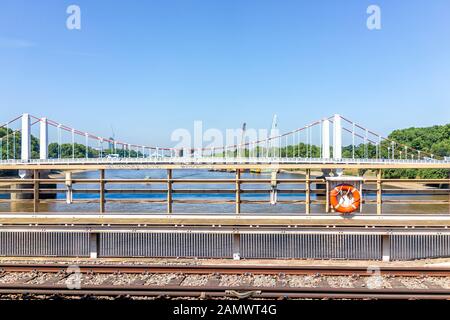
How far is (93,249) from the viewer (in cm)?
952

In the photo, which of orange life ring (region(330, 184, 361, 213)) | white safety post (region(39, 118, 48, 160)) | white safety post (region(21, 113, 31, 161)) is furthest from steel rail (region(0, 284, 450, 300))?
white safety post (region(39, 118, 48, 160))

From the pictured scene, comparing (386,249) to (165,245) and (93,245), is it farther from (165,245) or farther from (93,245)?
(93,245)

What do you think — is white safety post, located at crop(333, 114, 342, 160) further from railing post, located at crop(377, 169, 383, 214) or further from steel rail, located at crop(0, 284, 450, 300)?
steel rail, located at crop(0, 284, 450, 300)

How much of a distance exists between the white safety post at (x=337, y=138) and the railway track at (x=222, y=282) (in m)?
38.9

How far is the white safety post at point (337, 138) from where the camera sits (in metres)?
46.0

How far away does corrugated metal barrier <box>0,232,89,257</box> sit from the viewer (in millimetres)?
9539

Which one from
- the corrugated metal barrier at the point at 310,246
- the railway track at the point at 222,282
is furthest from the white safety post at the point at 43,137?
the corrugated metal barrier at the point at 310,246

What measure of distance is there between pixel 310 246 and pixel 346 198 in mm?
1750

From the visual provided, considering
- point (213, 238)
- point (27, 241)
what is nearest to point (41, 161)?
point (27, 241)

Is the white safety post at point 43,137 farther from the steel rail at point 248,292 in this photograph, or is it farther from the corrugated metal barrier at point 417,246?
the corrugated metal barrier at point 417,246

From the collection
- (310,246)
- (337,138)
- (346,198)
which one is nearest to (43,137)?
(337,138)

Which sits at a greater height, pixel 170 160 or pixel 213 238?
pixel 170 160
